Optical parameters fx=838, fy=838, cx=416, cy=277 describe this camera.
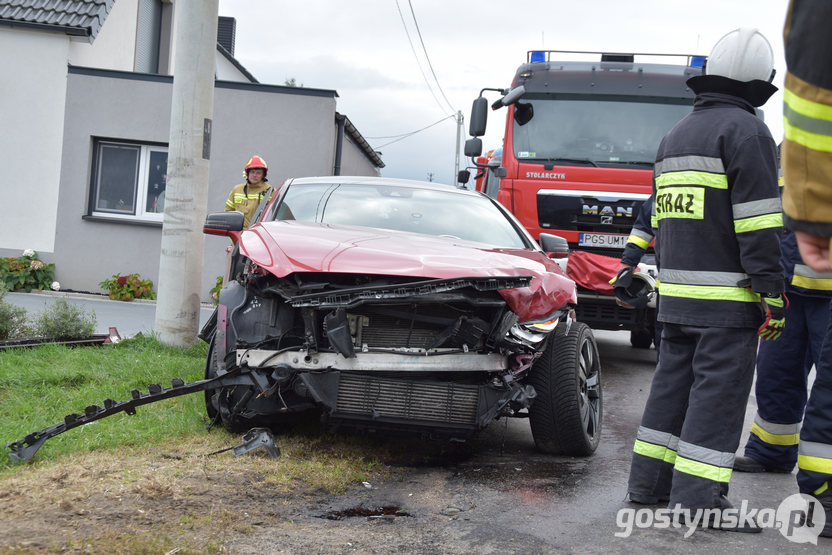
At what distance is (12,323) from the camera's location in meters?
6.99

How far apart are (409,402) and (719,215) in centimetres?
166

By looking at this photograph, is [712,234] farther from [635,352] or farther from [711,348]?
[635,352]

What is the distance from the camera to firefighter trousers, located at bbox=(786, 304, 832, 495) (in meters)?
3.60

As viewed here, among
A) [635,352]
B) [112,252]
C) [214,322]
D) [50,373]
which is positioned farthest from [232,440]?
[112,252]

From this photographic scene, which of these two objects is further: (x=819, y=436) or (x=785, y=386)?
(x=785, y=386)

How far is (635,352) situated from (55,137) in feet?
30.4

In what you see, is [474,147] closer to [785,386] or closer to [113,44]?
[785,386]

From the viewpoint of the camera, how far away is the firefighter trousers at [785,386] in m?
4.30

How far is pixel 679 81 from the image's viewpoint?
8.91 metres

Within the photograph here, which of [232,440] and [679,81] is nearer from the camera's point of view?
[232,440]

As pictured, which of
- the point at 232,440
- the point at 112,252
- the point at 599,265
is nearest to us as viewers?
the point at 232,440

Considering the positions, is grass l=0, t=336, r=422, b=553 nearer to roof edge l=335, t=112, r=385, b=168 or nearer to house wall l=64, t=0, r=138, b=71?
roof edge l=335, t=112, r=385, b=168

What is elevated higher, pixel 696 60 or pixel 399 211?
pixel 696 60

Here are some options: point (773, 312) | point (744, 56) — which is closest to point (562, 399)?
point (773, 312)
